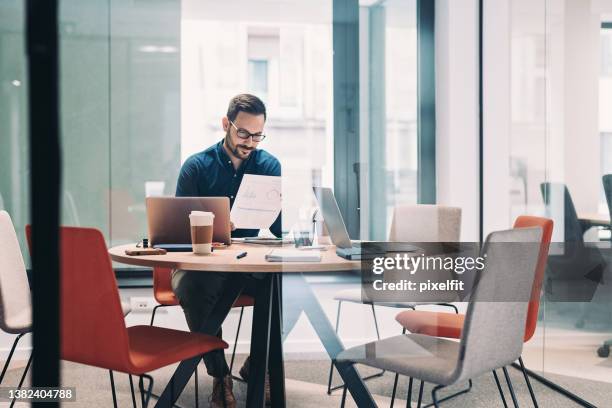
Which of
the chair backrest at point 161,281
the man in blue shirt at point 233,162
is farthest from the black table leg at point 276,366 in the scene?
the chair backrest at point 161,281

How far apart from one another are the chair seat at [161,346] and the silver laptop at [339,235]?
23.2 inches

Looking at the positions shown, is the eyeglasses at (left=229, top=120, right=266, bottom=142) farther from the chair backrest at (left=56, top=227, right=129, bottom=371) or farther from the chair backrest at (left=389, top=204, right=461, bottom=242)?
the chair backrest at (left=56, top=227, right=129, bottom=371)

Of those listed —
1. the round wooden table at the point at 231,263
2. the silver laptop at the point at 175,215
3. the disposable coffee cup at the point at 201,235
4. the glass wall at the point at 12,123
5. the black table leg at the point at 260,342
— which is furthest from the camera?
the glass wall at the point at 12,123

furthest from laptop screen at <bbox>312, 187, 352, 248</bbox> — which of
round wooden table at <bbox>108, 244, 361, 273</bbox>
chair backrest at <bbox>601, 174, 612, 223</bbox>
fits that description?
chair backrest at <bbox>601, 174, 612, 223</bbox>

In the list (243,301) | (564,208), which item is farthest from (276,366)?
(564,208)

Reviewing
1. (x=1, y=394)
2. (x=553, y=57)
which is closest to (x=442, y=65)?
(x=553, y=57)

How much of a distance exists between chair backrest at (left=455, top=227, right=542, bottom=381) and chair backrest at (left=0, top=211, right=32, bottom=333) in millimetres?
1683

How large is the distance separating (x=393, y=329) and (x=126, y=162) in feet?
6.70

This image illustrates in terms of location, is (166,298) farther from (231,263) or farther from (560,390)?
(560,390)

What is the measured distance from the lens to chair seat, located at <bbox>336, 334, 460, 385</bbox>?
6.08 ft

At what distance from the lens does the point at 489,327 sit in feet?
5.93

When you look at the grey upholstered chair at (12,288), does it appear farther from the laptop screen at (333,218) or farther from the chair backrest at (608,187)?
the chair backrest at (608,187)

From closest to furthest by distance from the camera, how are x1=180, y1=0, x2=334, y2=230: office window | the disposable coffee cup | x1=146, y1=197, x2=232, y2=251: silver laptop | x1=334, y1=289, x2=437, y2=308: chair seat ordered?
the disposable coffee cup
x1=146, y1=197, x2=232, y2=251: silver laptop
x1=334, y1=289, x2=437, y2=308: chair seat
x1=180, y1=0, x2=334, y2=230: office window

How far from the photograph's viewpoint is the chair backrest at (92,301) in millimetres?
1822
